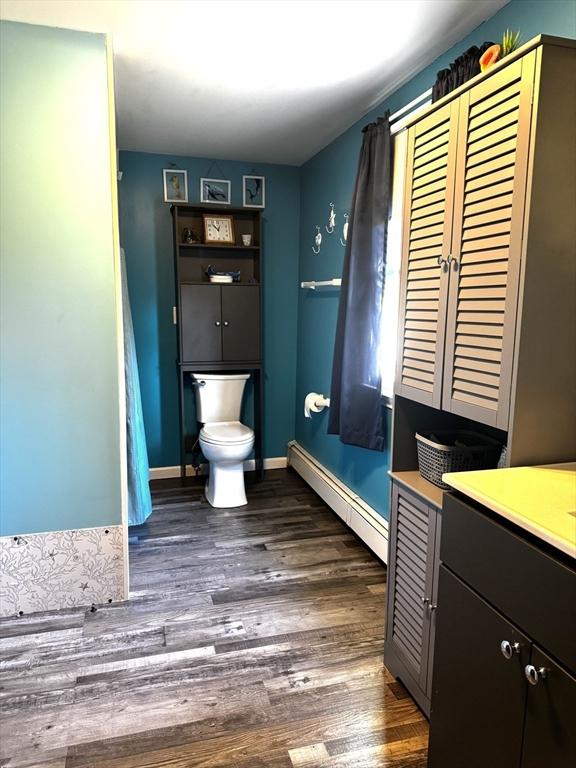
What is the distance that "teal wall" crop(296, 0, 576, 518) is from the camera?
88.4 inches

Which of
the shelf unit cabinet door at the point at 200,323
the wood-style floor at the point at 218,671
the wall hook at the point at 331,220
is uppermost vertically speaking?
the wall hook at the point at 331,220

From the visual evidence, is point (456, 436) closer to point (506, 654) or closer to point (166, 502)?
point (506, 654)

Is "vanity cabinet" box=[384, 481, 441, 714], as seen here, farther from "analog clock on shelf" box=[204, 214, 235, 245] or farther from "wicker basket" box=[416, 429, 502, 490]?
"analog clock on shelf" box=[204, 214, 235, 245]

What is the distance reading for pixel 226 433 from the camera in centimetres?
346

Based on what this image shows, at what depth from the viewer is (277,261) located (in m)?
4.02

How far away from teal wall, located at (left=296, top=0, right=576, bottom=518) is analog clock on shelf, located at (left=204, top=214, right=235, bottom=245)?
561mm

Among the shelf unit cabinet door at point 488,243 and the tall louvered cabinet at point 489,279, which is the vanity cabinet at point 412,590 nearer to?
the tall louvered cabinet at point 489,279

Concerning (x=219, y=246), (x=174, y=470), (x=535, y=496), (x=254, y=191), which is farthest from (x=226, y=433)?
(x=535, y=496)

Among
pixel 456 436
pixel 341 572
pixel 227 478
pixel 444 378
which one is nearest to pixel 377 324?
pixel 456 436

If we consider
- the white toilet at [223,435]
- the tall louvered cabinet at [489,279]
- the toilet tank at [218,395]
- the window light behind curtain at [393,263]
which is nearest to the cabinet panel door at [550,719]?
the tall louvered cabinet at [489,279]

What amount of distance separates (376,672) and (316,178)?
9.96 feet

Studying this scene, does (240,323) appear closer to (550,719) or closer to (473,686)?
(473,686)

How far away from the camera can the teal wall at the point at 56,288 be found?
204 cm

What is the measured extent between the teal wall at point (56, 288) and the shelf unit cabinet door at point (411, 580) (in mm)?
1250
